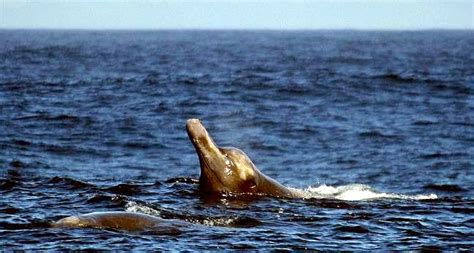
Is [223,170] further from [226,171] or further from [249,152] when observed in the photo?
[249,152]

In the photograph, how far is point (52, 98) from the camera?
4900 centimetres

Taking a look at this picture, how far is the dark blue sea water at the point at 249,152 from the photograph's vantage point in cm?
1591

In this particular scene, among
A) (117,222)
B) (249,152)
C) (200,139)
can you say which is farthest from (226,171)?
(249,152)

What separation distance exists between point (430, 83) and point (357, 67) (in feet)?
62.6

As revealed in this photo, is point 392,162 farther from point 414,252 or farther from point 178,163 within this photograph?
point 414,252

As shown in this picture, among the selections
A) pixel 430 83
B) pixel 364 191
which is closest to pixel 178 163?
pixel 364 191

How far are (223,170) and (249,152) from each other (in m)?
16.0

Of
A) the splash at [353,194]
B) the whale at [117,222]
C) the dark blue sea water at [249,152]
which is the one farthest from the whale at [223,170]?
the whale at [117,222]

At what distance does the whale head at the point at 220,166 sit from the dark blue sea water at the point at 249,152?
0.53 metres

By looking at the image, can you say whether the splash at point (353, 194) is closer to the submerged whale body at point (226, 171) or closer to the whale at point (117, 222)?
the submerged whale body at point (226, 171)

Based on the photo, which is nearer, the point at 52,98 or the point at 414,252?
the point at 414,252

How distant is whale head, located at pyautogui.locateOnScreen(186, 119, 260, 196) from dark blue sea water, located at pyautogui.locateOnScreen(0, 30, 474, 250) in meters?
0.53

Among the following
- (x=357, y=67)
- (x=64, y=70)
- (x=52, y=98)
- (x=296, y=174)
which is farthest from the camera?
(x=357, y=67)

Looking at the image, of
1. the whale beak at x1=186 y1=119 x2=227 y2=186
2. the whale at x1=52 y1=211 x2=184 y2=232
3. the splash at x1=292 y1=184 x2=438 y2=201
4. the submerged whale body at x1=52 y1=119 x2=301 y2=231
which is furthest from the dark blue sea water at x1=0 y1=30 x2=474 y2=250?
the whale beak at x1=186 y1=119 x2=227 y2=186
